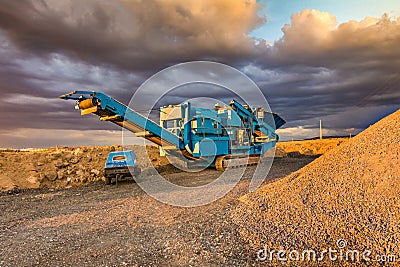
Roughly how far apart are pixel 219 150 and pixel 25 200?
8368 mm

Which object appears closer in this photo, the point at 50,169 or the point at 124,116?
the point at 124,116

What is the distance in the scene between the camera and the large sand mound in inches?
172

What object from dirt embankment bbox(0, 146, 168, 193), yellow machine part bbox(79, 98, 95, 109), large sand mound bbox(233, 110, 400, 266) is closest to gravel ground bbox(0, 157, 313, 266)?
large sand mound bbox(233, 110, 400, 266)

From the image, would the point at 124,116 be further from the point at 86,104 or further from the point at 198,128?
the point at 198,128

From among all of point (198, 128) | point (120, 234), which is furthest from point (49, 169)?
point (120, 234)

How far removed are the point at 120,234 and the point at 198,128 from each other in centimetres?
824

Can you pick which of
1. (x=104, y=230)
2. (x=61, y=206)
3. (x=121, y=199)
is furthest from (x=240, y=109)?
(x=104, y=230)

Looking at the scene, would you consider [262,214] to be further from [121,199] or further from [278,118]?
[278,118]

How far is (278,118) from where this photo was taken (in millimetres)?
19750

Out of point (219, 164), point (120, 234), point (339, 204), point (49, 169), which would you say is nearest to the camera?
point (339, 204)

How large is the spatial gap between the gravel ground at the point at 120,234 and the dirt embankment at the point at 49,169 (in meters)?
3.40

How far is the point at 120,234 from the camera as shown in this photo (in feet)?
17.9

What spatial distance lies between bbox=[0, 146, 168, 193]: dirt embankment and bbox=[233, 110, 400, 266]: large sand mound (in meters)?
9.17

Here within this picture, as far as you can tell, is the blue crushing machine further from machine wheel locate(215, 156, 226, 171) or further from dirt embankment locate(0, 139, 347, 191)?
dirt embankment locate(0, 139, 347, 191)
